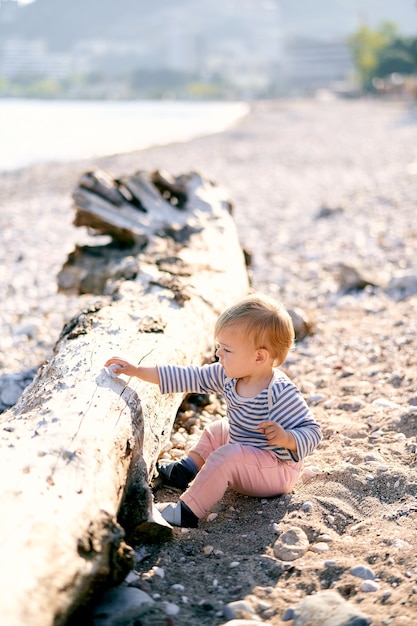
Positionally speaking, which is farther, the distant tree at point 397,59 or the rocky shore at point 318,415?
the distant tree at point 397,59

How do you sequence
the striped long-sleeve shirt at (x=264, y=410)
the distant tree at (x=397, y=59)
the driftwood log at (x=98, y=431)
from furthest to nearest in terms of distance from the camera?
the distant tree at (x=397, y=59)
the striped long-sleeve shirt at (x=264, y=410)
the driftwood log at (x=98, y=431)

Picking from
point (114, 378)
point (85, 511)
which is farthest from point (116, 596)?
point (114, 378)

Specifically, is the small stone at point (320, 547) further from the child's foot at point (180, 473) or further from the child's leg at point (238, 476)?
the child's foot at point (180, 473)

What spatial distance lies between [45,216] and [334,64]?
602 ft

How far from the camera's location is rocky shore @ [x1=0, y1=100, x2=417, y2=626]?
2680 mm

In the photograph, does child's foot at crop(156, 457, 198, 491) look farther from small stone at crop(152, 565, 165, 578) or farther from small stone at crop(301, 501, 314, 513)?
small stone at crop(152, 565, 165, 578)

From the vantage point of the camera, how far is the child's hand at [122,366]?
345cm

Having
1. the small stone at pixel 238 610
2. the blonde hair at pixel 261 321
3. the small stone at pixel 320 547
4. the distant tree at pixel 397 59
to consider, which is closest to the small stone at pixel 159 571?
the small stone at pixel 238 610

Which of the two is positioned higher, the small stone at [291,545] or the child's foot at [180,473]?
the small stone at [291,545]

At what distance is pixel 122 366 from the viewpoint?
349cm

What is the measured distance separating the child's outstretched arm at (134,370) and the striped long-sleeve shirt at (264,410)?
1.2 inches

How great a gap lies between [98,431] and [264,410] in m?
0.88

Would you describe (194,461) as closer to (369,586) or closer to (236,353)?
(236,353)

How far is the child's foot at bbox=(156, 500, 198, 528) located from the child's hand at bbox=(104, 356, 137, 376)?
64 centimetres
